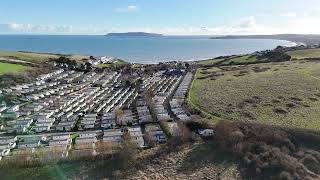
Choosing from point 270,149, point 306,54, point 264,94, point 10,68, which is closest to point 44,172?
point 270,149

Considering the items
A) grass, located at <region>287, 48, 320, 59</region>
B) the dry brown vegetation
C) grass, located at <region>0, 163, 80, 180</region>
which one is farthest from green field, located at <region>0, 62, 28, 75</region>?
grass, located at <region>287, 48, 320, 59</region>

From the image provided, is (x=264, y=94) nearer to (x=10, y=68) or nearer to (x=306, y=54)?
(x=306, y=54)

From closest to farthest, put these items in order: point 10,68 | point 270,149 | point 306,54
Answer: point 270,149
point 10,68
point 306,54

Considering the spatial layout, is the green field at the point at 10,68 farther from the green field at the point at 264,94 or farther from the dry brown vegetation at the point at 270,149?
the dry brown vegetation at the point at 270,149

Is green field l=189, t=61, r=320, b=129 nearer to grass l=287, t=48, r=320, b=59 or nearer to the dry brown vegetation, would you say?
the dry brown vegetation

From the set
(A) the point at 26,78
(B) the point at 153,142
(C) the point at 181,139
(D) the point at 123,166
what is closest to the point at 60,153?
(D) the point at 123,166

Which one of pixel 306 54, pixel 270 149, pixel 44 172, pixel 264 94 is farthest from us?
pixel 306 54
